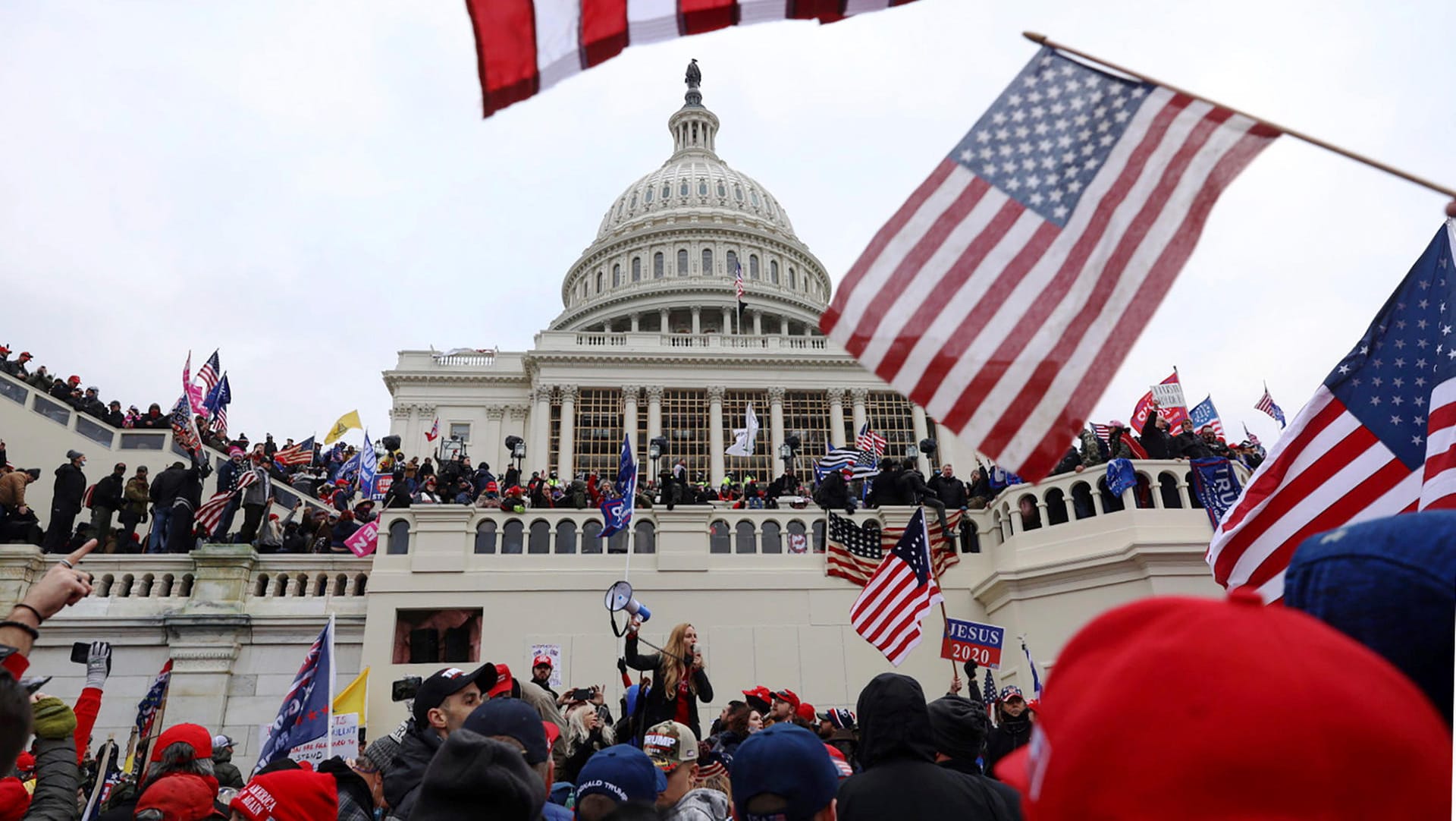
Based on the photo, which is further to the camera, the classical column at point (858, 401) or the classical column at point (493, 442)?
the classical column at point (493, 442)

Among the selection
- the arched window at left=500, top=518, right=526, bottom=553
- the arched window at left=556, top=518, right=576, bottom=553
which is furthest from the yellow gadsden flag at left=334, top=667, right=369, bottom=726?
the arched window at left=556, top=518, right=576, bottom=553

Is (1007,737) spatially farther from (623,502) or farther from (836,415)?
(836,415)

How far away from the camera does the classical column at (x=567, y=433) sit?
45.8 metres

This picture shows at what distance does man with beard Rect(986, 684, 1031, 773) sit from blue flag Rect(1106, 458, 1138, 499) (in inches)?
341

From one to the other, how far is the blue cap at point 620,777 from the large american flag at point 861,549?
943 centimetres

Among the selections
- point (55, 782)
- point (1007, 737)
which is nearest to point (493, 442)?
point (1007, 737)

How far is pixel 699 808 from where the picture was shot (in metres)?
4.16

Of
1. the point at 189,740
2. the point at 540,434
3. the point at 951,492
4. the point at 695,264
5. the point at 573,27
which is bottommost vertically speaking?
the point at 189,740

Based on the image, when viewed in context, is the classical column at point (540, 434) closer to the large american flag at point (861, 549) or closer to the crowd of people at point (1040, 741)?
the large american flag at point (861, 549)

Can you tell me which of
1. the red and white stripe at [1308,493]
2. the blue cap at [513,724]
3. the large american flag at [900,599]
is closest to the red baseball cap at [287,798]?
the blue cap at [513,724]

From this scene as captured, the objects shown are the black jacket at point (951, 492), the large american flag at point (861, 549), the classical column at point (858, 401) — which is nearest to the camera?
the large american flag at point (861, 549)

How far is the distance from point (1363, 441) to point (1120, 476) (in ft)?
34.5

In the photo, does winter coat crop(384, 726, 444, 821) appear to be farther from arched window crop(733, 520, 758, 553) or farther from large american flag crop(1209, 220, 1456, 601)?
arched window crop(733, 520, 758, 553)

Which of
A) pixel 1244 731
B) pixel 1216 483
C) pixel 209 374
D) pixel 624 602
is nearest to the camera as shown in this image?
pixel 1244 731
